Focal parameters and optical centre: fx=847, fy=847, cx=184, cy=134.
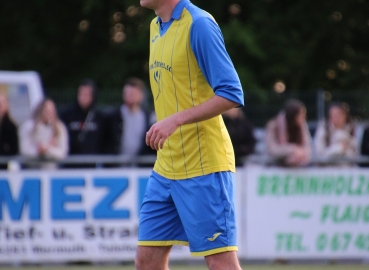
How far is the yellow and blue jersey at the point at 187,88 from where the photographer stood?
4801 millimetres

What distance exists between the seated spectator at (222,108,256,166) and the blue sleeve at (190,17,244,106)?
562 cm

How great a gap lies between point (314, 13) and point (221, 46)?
17.5 metres

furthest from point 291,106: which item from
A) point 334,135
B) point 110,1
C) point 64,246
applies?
point 110,1

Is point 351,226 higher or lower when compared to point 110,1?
lower

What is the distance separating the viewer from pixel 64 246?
31.7ft

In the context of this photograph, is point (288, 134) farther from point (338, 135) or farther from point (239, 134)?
point (338, 135)

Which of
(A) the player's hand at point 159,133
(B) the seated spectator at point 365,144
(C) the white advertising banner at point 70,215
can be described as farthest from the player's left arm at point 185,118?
(B) the seated spectator at point 365,144

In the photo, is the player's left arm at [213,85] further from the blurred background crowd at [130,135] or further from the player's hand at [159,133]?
the blurred background crowd at [130,135]

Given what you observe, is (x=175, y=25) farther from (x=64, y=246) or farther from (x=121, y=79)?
(x=121, y=79)

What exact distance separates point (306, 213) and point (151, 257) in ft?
16.8

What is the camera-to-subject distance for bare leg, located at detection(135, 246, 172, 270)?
5.04 metres

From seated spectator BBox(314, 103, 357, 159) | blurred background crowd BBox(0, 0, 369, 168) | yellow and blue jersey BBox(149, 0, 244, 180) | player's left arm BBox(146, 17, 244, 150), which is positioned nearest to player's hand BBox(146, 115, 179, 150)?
player's left arm BBox(146, 17, 244, 150)

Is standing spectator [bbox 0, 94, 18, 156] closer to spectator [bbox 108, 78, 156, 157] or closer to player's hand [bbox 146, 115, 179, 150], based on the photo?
spectator [bbox 108, 78, 156, 157]

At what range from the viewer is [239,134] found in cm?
1048
